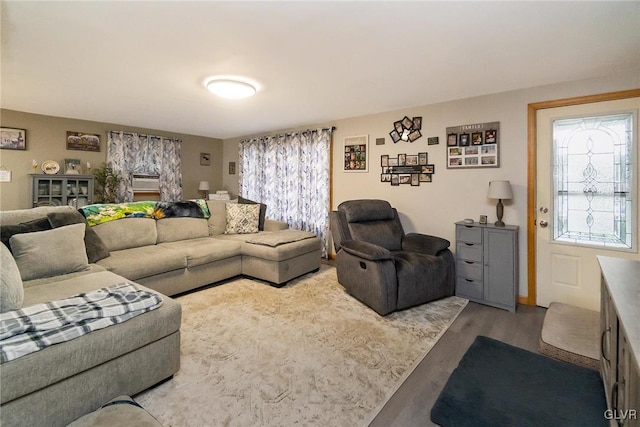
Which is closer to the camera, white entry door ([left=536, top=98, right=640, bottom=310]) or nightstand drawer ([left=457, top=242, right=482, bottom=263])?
white entry door ([left=536, top=98, right=640, bottom=310])

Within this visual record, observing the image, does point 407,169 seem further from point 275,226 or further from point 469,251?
point 275,226

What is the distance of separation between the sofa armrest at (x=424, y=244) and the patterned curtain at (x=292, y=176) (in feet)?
5.16

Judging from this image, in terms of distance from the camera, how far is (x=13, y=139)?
4.12 meters

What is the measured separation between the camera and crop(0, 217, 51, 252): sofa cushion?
219cm

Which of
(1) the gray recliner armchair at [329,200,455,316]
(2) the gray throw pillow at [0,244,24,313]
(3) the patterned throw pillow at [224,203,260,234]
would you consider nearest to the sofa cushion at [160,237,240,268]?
(3) the patterned throw pillow at [224,203,260,234]

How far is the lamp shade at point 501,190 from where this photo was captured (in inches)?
117

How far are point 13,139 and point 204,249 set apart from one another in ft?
11.0

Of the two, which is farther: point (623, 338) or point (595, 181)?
point (595, 181)

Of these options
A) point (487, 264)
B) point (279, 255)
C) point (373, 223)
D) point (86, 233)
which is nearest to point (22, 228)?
point (86, 233)

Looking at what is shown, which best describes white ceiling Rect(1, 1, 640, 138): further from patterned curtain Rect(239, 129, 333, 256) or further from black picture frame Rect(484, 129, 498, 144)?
patterned curtain Rect(239, 129, 333, 256)

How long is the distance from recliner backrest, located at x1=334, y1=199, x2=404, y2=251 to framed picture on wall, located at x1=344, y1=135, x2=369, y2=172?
85 centimetres

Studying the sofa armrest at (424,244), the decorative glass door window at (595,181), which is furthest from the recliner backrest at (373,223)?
the decorative glass door window at (595,181)

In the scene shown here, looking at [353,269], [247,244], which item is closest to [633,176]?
[353,269]

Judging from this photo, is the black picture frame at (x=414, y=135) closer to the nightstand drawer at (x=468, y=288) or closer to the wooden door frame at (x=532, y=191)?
the wooden door frame at (x=532, y=191)
